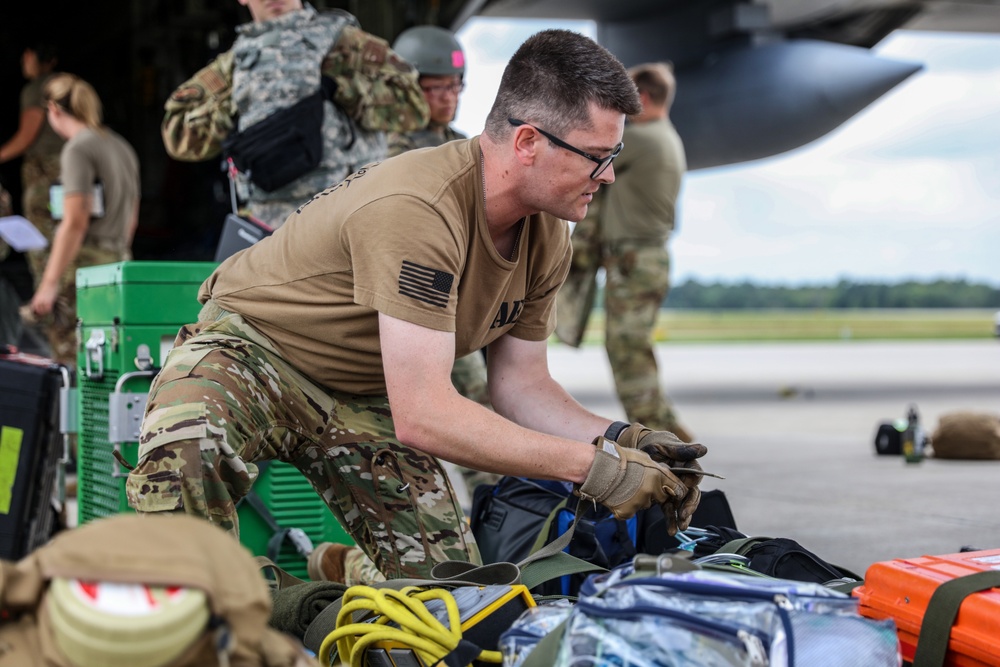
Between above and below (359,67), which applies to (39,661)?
below

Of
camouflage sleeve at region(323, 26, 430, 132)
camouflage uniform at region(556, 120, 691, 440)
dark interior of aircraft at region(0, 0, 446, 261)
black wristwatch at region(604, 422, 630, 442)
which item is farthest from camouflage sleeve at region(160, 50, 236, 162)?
dark interior of aircraft at region(0, 0, 446, 261)

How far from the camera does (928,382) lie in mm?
15008

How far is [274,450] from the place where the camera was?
2447 mm

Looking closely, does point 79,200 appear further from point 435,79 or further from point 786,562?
point 786,562

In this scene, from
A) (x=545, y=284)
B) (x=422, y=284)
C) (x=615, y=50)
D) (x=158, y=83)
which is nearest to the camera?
(x=422, y=284)

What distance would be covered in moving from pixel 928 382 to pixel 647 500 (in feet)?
46.0

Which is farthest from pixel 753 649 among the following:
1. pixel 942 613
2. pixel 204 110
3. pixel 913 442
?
pixel 913 442

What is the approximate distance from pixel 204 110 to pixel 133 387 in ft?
3.93

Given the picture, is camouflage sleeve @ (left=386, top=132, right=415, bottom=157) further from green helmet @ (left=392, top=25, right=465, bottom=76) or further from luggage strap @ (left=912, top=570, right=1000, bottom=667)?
luggage strap @ (left=912, top=570, right=1000, bottom=667)

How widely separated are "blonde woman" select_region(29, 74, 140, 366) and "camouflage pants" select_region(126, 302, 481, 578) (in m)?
3.19

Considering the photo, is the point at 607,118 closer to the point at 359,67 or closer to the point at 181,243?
the point at 359,67

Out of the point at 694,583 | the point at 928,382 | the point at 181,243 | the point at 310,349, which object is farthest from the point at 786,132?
the point at 694,583

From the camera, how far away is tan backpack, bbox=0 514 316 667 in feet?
3.68

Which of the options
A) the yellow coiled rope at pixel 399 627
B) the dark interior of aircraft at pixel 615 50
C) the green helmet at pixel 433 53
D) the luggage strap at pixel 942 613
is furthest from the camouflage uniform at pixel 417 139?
the dark interior of aircraft at pixel 615 50
